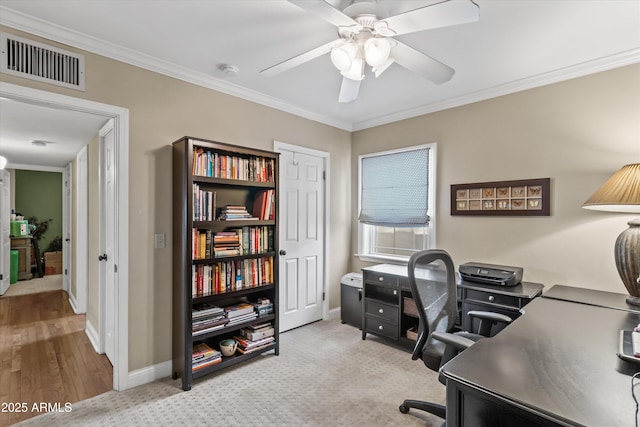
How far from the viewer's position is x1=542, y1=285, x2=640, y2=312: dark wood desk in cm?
197

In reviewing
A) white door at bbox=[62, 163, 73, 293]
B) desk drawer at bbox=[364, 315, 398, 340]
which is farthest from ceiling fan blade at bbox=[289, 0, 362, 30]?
white door at bbox=[62, 163, 73, 293]

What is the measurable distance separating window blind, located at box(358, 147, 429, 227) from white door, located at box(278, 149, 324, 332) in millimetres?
621

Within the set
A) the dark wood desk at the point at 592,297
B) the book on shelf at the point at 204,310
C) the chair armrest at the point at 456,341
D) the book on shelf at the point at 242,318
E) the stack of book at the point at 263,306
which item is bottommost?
the book on shelf at the point at 242,318

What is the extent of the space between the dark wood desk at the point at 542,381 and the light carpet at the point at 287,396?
1.09 m

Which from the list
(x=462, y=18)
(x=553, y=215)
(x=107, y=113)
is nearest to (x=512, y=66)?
(x=553, y=215)

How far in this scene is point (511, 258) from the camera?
9.50 feet

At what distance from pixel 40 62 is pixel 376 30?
2158mm

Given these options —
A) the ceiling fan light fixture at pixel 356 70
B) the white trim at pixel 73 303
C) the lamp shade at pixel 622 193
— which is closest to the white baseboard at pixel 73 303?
the white trim at pixel 73 303

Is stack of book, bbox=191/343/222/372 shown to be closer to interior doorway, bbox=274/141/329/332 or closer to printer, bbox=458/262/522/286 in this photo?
interior doorway, bbox=274/141/329/332

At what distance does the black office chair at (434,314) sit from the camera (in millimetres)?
1817

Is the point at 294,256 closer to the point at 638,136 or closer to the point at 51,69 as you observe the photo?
the point at 51,69

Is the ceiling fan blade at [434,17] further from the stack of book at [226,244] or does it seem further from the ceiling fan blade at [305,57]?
the stack of book at [226,244]

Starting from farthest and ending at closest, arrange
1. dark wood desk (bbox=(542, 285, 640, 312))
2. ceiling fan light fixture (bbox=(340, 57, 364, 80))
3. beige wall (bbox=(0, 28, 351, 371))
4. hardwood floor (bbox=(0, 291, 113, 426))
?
1. beige wall (bbox=(0, 28, 351, 371))
2. hardwood floor (bbox=(0, 291, 113, 426))
3. dark wood desk (bbox=(542, 285, 640, 312))
4. ceiling fan light fixture (bbox=(340, 57, 364, 80))

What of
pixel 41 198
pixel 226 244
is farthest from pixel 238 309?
pixel 41 198
